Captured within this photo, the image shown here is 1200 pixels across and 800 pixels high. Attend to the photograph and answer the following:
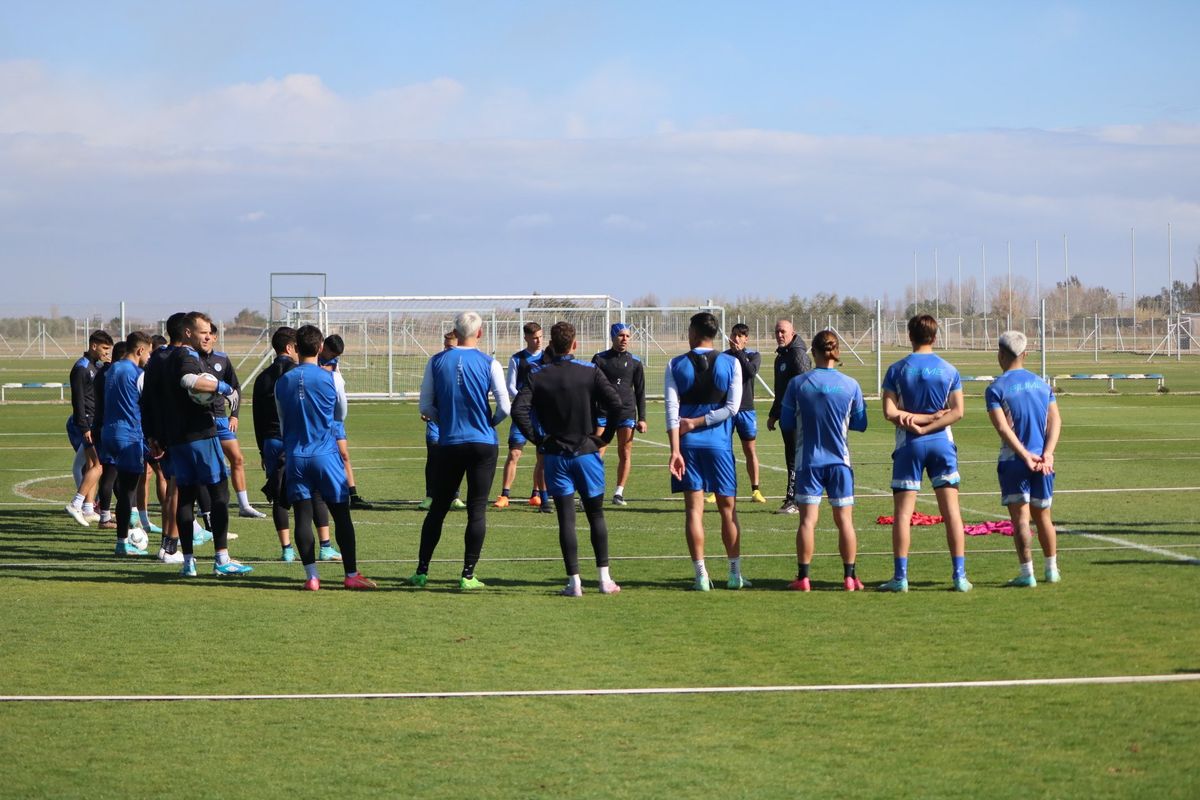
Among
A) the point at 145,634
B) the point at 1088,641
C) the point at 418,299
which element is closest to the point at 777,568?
the point at 1088,641

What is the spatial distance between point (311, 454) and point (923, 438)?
4588mm

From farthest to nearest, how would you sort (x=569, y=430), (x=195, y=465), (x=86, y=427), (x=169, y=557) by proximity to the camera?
1. (x=86, y=427)
2. (x=169, y=557)
3. (x=195, y=465)
4. (x=569, y=430)

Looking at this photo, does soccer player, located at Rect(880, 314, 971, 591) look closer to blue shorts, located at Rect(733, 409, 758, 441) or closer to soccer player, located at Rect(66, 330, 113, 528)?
blue shorts, located at Rect(733, 409, 758, 441)

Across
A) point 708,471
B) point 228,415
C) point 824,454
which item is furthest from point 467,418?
point 228,415

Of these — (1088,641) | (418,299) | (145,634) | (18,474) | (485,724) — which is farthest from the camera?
(418,299)

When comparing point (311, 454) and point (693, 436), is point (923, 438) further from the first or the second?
point (311, 454)

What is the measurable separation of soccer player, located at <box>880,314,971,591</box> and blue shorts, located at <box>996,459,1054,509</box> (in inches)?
16.3

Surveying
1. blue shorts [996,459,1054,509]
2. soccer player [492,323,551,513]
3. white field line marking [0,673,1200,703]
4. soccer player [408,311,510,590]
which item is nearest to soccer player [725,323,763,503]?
soccer player [492,323,551,513]

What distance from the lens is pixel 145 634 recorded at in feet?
31.5

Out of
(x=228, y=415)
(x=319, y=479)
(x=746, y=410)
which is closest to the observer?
(x=319, y=479)

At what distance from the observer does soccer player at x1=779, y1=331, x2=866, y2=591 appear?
35.8 feet

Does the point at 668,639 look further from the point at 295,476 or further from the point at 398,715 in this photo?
the point at 295,476

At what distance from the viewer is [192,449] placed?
39.9 feet

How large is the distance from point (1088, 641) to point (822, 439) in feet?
8.73
